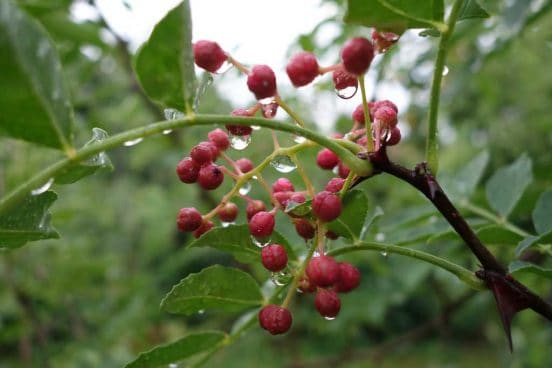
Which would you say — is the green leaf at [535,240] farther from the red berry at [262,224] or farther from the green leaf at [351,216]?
the red berry at [262,224]

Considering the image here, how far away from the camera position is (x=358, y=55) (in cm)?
74

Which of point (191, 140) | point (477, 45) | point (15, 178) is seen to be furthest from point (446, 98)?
point (15, 178)

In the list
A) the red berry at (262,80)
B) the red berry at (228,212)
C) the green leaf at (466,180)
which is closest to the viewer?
the red berry at (262,80)

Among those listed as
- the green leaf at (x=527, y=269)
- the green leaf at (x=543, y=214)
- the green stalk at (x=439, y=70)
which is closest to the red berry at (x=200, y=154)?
the green stalk at (x=439, y=70)

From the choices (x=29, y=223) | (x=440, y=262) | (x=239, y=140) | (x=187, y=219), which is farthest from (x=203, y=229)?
(x=440, y=262)

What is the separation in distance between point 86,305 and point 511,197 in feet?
7.85

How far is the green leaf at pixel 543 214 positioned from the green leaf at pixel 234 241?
0.47 metres

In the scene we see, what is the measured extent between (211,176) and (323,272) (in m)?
0.23

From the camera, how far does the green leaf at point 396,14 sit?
72cm

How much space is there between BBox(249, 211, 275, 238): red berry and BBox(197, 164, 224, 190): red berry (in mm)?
80

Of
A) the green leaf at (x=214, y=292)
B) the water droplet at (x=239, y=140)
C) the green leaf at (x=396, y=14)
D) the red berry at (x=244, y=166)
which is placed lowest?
the green leaf at (x=214, y=292)

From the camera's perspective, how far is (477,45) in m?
2.47

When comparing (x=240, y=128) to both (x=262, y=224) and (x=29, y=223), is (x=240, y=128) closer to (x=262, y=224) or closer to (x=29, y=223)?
(x=262, y=224)

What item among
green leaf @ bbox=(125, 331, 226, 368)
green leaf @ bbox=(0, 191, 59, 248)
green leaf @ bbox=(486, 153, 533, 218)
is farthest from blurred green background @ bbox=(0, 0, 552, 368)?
green leaf @ bbox=(0, 191, 59, 248)
